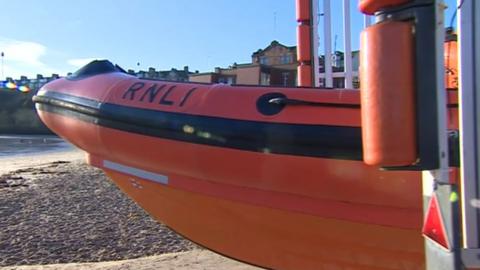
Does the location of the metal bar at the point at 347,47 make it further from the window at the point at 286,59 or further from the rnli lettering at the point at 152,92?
the window at the point at 286,59

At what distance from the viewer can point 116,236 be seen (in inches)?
210

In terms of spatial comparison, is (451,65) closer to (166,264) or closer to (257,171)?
(257,171)

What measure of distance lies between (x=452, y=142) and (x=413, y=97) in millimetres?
613

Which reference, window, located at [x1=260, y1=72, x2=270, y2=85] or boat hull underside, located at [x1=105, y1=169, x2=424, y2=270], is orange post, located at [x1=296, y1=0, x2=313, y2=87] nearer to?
boat hull underside, located at [x1=105, y1=169, x2=424, y2=270]

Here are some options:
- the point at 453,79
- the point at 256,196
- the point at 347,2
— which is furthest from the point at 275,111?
the point at 347,2

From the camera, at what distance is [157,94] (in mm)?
2809

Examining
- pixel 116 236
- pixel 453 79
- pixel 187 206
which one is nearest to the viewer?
pixel 453 79

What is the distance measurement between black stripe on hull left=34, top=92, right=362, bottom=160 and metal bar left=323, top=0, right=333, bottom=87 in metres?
1.30

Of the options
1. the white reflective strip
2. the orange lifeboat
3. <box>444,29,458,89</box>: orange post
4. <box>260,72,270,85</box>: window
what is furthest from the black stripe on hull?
<box>260,72,270,85</box>: window

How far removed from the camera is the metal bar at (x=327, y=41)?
11.7ft

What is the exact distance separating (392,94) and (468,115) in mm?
268

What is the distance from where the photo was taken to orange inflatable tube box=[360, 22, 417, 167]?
4.37ft

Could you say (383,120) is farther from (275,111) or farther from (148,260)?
(148,260)

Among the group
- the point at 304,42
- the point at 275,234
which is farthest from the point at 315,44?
the point at 275,234
